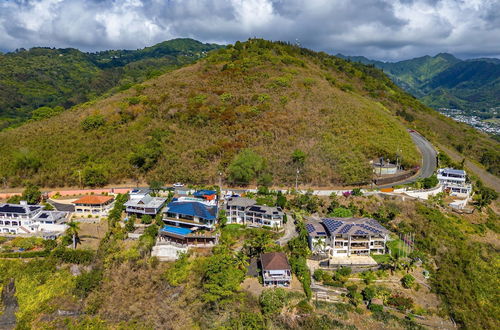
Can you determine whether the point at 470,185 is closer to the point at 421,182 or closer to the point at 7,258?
the point at 421,182

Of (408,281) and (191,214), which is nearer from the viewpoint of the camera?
(408,281)

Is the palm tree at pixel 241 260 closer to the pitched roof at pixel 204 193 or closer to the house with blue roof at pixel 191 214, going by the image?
the house with blue roof at pixel 191 214

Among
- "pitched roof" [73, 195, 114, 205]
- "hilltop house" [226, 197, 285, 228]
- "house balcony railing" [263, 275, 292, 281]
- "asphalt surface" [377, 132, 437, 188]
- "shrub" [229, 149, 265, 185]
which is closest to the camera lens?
"house balcony railing" [263, 275, 292, 281]

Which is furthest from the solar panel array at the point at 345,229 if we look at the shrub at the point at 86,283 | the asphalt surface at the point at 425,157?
the shrub at the point at 86,283

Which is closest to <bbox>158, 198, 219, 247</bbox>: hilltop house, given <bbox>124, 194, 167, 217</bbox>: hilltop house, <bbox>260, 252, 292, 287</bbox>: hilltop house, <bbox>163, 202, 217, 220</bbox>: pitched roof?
<bbox>163, 202, 217, 220</bbox>: pitched roof

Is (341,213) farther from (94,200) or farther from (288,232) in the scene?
(94,200)

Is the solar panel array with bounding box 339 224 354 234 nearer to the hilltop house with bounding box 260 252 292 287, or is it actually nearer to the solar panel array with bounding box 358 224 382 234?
the solar panel array with bounding box 358 224 382 234

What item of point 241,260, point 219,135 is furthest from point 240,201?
point 219,135
